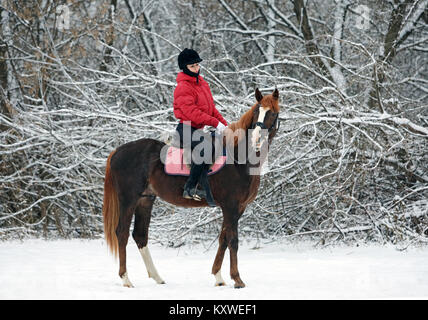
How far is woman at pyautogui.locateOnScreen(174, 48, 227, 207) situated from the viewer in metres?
5.16

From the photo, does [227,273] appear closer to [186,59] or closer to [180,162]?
[180,162]

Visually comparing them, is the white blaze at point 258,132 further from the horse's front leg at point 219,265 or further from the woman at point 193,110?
the horse's front leg at point 219,265

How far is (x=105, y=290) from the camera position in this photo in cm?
503

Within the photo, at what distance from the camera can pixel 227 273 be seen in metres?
6.13

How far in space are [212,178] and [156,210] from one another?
5384mm

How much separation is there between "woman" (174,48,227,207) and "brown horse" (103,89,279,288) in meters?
0.11

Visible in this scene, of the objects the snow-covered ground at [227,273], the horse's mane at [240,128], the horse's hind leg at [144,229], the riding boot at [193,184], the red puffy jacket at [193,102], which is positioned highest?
the red puffy jacket at [193,102]

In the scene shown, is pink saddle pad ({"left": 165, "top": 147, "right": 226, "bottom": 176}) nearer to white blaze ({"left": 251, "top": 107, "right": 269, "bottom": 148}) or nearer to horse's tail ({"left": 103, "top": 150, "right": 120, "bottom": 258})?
horse's tail ({"left": 103, "top": 150, "right": 120, "bottom": 258})

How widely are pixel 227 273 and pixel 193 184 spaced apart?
1.44 metres

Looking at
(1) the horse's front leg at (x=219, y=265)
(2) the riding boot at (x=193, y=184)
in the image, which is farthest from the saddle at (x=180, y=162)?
(1) the horse's front leg at (x=219, y=265)

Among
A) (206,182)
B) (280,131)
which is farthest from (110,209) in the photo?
(280,131)

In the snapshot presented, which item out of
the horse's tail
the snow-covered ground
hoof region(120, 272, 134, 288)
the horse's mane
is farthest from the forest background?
hoof region(120, 272, 134, 288)

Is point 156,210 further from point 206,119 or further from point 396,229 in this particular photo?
point 206,119

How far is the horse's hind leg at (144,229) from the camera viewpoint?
5.65 metres
